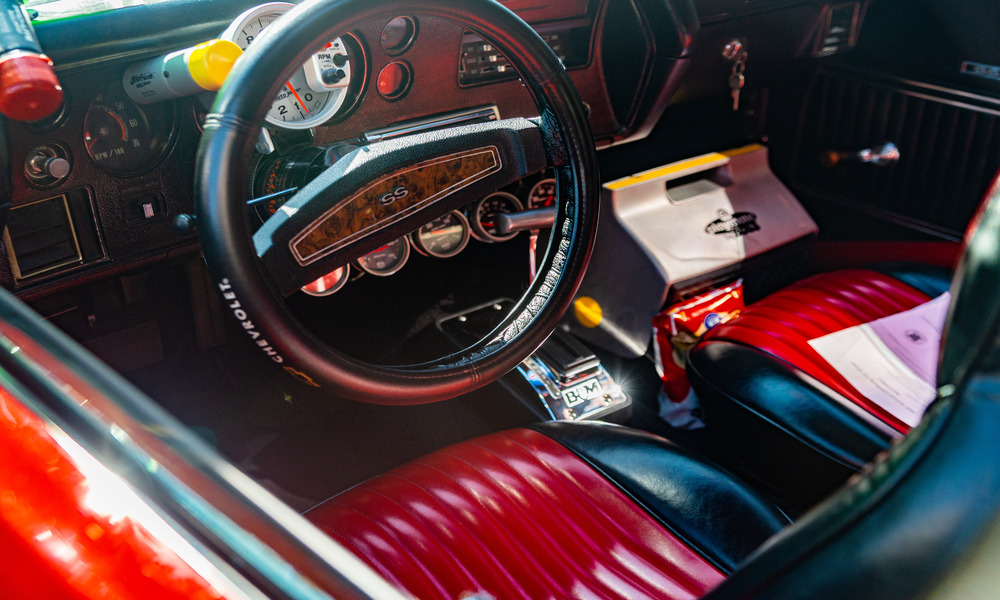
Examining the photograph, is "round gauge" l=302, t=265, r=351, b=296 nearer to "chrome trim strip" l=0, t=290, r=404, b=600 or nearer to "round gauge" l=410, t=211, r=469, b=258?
"round gauge" l=410, t=211, r=469, b=258

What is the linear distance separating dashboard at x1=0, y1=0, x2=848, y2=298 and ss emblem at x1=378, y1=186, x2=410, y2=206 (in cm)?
17

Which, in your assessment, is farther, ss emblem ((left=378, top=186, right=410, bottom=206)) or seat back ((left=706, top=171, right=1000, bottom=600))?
ss emblem ((left=378, top=186, right=410, bottom=206))

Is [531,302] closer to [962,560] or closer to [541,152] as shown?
[541,152]

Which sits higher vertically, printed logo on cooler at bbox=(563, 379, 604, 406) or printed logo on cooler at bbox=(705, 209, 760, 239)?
printed logo on cooler at bbox=(705, 209, 760, 239)

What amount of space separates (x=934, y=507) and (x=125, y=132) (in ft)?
3.50

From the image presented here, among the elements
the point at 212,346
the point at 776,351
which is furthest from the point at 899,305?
the point at 212,346

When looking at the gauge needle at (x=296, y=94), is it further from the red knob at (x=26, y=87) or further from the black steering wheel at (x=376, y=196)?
the red knob at (x=26, y=87)

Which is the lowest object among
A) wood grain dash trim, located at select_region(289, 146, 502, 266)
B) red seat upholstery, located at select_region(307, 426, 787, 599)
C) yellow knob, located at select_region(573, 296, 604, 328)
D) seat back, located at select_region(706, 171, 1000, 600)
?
yellow knob, located at select_region(573, 296, 604, 328)

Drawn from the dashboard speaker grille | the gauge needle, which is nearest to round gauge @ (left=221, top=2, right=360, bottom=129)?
the gauge needle

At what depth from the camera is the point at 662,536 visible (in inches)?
34.8

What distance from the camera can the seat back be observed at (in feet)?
0.95

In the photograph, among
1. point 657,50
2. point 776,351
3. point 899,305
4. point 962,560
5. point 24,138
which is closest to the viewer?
point 962,560

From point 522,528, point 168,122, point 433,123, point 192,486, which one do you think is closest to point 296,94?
point 168,122

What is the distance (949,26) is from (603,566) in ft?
5.20
